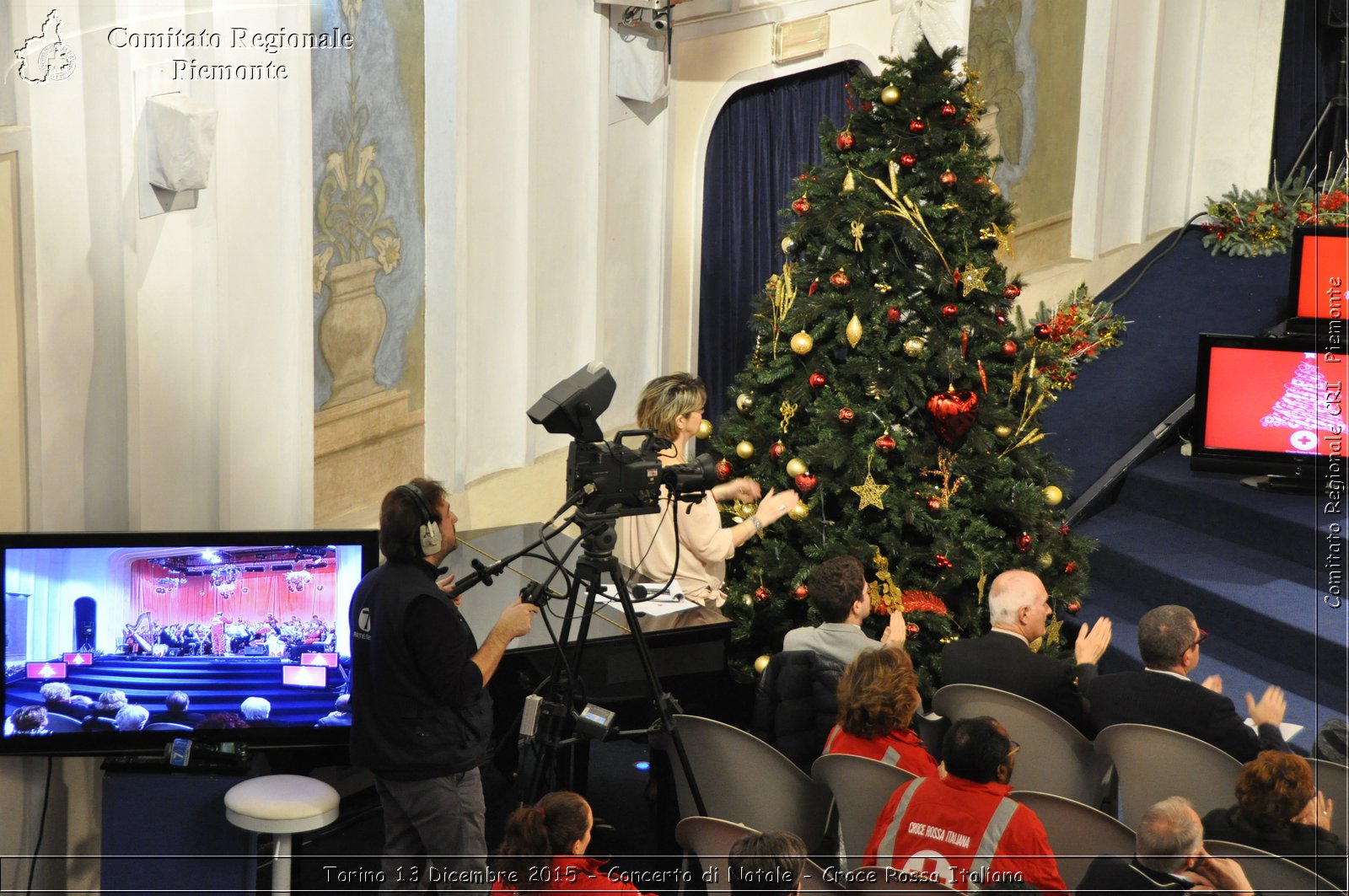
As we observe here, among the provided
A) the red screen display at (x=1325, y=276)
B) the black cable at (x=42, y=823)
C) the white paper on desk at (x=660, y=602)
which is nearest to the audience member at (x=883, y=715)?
the white paper on desk at (x=660, y=602)

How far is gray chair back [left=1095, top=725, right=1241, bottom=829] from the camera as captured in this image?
3715 millimetres

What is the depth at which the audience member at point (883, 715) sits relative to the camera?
381cm

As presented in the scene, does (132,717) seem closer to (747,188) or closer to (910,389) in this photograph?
(910,389)

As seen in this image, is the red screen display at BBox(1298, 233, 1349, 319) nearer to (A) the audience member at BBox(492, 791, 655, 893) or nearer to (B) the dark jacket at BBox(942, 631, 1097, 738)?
(B) the dark jacket at BBox(942, 631, 1097, 738)

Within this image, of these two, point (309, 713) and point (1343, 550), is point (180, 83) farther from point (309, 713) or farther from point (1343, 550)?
point (1343, 550)

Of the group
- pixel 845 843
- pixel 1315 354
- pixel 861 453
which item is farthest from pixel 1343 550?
pixel 845 843

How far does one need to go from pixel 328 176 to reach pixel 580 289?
6.28 ft

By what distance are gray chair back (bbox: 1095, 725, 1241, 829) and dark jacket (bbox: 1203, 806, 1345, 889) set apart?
20 cm

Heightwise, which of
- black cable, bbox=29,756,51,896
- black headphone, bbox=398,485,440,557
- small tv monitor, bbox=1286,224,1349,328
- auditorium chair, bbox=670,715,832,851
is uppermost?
small tv monitor, bbox=1286,224,1349,328

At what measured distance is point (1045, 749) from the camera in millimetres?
4078

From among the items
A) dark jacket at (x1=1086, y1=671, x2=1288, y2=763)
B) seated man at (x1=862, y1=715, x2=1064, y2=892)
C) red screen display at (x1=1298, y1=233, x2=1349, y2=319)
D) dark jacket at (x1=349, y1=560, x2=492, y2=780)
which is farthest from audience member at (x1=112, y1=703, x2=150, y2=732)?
red screen display at (x1=1298, y1=233, x2=1349, y2=319)

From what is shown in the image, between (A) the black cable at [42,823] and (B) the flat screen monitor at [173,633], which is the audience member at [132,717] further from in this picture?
(A) the black cable at [42,823]

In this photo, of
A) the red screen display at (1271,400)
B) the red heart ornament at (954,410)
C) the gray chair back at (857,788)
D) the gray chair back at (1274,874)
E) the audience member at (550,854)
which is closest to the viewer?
the gray chair back at (1274,874)

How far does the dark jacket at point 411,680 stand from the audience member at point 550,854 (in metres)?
0.63
